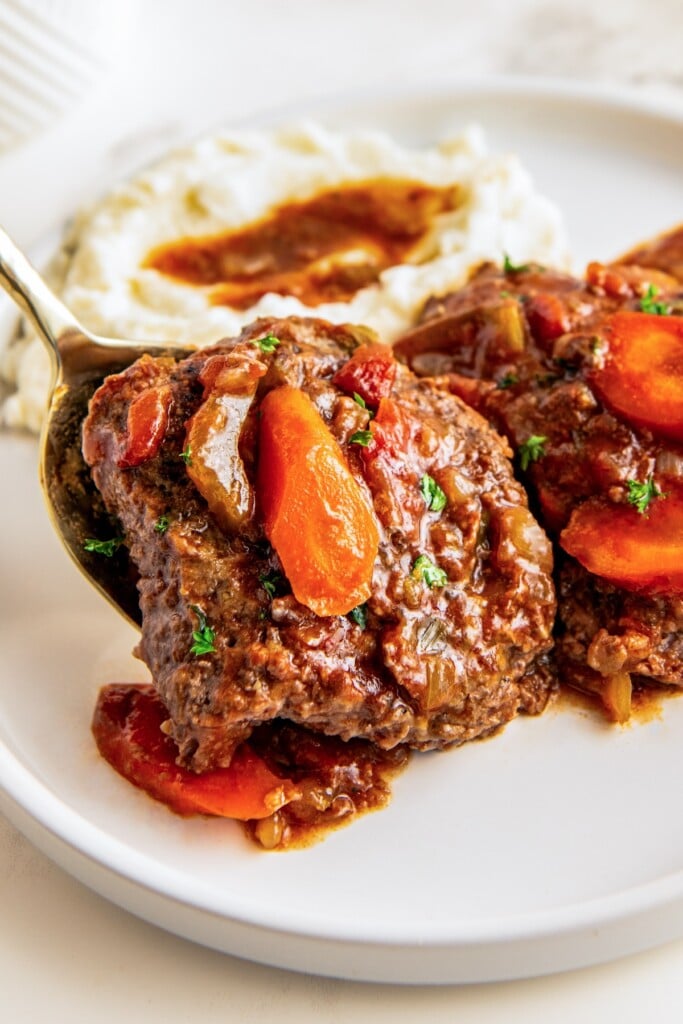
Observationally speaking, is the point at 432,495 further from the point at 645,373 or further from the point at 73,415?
the point at 73,415

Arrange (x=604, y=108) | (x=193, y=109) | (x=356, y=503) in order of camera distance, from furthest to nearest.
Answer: (x=193, y=109) → (x=604, y=108) → (x=356, y=503)

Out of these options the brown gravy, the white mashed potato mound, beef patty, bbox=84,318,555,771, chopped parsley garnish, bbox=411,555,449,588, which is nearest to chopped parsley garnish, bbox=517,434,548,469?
beef patty, bbox=84,318,555,771

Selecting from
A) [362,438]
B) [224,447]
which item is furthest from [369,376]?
[224,447]

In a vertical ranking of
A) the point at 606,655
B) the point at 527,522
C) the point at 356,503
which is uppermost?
the point at 356,503

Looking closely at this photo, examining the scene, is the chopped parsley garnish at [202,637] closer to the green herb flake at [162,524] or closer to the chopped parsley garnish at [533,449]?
the green herb flake at [162,524]

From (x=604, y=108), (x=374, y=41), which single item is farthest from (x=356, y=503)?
(x=374, y=41)

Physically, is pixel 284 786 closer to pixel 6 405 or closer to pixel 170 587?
pixel 170 587
